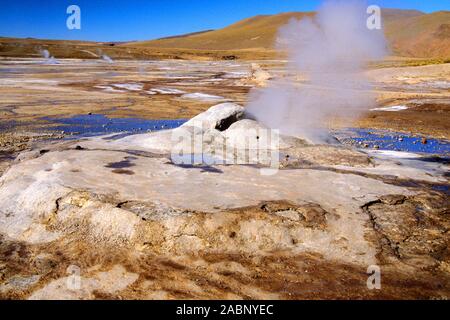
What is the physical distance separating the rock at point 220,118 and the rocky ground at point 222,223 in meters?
0.75

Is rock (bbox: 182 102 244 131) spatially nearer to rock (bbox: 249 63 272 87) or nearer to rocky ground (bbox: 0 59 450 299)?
rocky ground (bbox: 0 59 450 299)

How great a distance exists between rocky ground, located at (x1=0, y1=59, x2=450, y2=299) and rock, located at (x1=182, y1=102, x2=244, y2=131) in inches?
29.6

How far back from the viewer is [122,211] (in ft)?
16.8

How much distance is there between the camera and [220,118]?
9.47 metres

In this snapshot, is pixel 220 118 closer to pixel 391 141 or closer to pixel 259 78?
pixel 391 141

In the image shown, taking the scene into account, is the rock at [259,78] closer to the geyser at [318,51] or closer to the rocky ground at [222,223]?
the geyser at [318,51]

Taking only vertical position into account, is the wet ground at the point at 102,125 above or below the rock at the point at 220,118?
below

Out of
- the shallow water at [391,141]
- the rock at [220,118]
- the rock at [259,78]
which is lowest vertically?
the shallow water at [391,141]

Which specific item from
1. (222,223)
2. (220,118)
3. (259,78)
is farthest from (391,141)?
(259,78)

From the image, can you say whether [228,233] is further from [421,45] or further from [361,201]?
[421,45]

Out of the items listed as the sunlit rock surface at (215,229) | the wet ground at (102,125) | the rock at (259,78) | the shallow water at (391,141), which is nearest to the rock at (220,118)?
the sunlit rock surface at (215,229)

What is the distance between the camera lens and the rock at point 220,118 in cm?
939

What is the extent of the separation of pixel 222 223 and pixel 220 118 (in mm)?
4854
